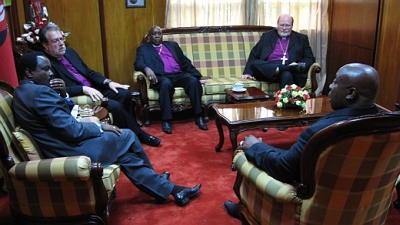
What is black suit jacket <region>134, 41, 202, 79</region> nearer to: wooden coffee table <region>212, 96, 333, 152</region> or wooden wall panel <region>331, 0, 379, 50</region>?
wooden coffee table <region>212, 96, 333, 152</region>

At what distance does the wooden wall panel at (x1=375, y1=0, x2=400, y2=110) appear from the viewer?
4344 mm

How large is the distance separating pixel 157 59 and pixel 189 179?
72.5 inches

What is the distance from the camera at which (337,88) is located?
1784 millimetres

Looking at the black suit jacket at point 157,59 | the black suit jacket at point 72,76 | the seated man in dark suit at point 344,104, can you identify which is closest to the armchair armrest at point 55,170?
the seated man in dark suit at point 344,104

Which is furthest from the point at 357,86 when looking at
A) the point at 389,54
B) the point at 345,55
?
the point at 345,55

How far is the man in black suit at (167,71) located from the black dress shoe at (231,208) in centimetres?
166

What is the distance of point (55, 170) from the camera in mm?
2045

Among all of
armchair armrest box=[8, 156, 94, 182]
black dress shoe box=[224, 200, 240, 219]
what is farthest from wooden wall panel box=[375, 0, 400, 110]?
armchair armrest box=[8, 156, 94, 182]

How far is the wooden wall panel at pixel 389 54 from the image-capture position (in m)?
4.34

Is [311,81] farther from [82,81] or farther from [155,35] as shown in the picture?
[82,81]

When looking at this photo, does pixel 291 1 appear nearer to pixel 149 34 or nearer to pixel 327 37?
pixel 327 37

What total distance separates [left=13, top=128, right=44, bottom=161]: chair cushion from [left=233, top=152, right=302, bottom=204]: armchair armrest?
1.10 meters

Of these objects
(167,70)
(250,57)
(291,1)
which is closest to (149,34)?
(167,70)

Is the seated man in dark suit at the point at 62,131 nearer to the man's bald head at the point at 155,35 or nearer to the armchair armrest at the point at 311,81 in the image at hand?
the man's bald head at the point at 155,35
